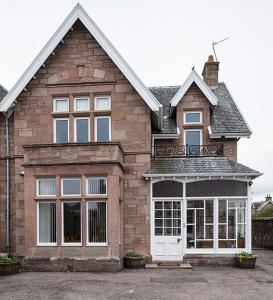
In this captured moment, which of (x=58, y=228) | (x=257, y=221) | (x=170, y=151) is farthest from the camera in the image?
(x=257, y=221)

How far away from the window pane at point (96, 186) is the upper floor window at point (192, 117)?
18.2ft

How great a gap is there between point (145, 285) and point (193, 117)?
877 cm

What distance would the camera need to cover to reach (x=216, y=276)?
40.1 feet

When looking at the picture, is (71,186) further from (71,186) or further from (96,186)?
(96,186)

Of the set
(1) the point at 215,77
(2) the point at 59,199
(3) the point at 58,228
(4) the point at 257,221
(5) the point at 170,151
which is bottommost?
(4) the point at 257,221

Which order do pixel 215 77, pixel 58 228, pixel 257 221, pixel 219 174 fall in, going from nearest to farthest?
1. pixel 58 228
2. pixel 219 174
3. pixel 215 77
4. pixel 257 221

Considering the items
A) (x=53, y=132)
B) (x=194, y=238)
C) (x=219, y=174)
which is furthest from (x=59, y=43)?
(x=194, y=238)

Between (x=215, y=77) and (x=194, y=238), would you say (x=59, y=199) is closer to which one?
(x=194, y=238)

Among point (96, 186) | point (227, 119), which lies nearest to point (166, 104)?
point (227, 119)

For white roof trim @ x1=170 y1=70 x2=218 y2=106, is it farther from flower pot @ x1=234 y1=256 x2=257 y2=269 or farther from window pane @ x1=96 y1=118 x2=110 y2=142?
flower pot @ x1=234 y1=256 x2=257 y2=269

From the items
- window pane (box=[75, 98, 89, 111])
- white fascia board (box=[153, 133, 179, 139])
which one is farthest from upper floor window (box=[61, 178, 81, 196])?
white fascia board (box=[153, 133, 179, 139])

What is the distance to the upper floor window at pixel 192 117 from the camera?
1711cm

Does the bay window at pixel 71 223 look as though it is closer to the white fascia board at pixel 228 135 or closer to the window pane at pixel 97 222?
the window pane at pixel 97 222

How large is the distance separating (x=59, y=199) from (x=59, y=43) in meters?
6.36
